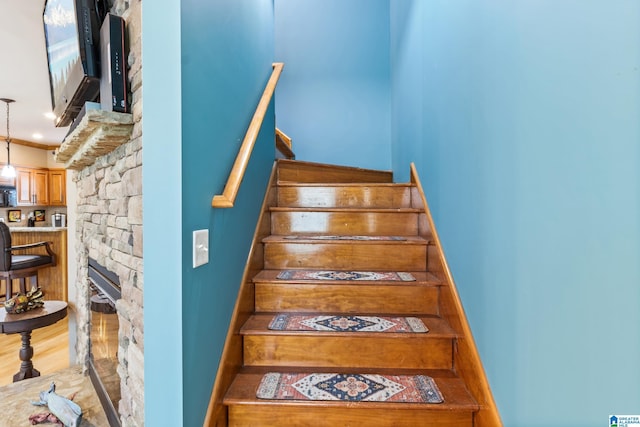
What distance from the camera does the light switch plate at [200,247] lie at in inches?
41.1

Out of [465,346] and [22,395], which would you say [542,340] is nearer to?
[465,346]

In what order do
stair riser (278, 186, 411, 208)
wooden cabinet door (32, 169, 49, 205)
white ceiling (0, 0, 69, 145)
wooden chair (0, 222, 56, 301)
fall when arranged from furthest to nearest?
1. wooden cabinet door (32, 169, 49, 205)
2. wooden chair (0, 222, 56, 301)
3. stair riser (278, 186, 411, 208)
4. white ceiling (0, 0, 69, 145)

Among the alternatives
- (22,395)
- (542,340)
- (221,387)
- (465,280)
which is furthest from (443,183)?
(22,395)

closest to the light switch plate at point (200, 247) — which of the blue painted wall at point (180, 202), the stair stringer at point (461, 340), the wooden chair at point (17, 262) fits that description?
the blue painted wall at point (180, 202)

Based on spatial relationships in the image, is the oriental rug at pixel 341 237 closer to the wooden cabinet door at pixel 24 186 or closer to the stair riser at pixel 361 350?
the stair riser at pixel 361 350

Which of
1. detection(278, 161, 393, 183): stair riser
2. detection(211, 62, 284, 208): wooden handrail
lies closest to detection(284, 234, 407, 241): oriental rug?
detection(278, 161, 393, 183): stair riser

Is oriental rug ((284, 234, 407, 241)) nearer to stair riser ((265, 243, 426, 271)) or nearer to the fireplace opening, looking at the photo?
stair riser ((265, 243, 426, 271))

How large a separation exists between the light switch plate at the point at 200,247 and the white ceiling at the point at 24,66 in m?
2.41

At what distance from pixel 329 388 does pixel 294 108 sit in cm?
328

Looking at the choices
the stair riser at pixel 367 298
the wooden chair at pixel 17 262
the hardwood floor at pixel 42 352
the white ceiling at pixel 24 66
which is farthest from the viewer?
the wooden chair at pixel 17 262

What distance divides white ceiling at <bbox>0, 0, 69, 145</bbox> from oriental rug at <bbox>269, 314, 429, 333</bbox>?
9.02ft

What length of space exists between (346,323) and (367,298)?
8.4 inches

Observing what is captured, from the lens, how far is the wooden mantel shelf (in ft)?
3.91

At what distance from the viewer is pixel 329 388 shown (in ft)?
4.43
